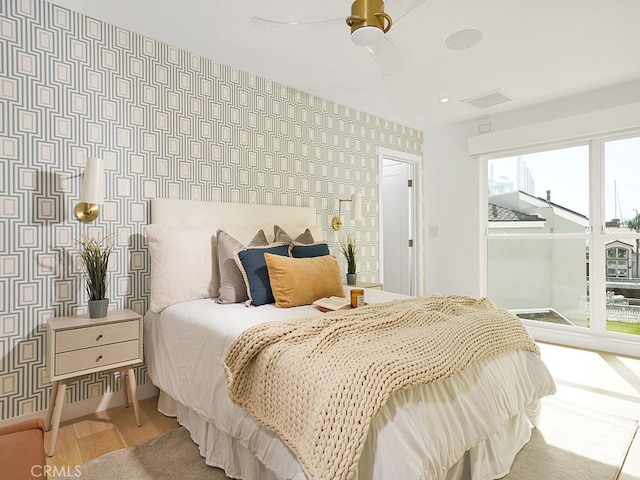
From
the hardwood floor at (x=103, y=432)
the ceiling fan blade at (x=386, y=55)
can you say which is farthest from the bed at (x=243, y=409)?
the ceiling fan blade at (x=386, y=55)

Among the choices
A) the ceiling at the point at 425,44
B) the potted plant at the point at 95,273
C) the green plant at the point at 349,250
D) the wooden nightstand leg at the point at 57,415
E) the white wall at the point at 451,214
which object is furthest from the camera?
the white wall at the point at 451,214

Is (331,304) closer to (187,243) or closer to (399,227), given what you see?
(187,243)

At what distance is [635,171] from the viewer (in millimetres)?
3428

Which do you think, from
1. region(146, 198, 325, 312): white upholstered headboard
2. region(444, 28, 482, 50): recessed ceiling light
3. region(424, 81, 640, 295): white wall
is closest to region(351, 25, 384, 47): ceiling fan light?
region(444, 28, 482, 50): recessed ceiling light

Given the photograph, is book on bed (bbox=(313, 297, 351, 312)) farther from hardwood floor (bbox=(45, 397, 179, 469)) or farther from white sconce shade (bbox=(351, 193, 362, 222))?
white sconce shade (bbox=(351, 193, 362, 222))

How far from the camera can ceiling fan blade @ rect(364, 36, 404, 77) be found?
6.50 feet

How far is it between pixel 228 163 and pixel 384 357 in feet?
7.34

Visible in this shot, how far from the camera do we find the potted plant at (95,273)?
2113mm

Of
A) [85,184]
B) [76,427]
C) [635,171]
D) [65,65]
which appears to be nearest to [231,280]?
[85,184]

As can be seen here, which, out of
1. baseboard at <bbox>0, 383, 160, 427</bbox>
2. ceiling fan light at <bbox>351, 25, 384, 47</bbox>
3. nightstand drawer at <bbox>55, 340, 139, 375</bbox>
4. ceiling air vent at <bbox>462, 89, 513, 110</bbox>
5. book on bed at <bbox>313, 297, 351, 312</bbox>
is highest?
ceiling air vent at <bbox>462, 89, 513, 110</bbox>

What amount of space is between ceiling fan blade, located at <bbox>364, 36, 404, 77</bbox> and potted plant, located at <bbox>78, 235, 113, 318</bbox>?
197 cm

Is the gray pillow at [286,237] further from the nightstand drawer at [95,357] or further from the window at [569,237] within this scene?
the window at [569,237]

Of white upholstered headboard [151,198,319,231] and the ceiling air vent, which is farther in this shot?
the ceiling air vent

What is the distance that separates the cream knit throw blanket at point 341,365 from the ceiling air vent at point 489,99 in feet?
8.57
